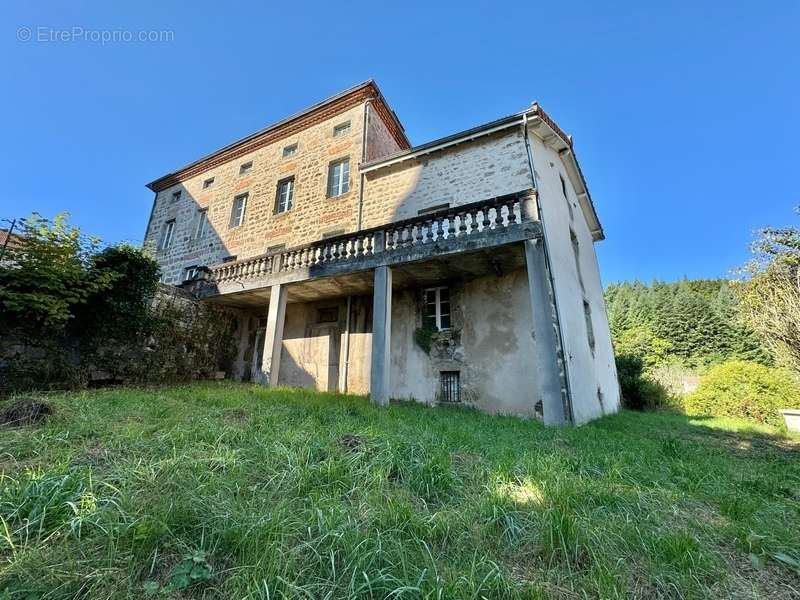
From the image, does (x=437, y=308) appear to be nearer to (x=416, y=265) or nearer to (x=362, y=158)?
(x=416, y=265)

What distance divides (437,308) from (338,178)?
6.78 m

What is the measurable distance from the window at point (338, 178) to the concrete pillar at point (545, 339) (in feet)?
25.8

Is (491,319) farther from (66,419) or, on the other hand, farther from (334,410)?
(66,419)

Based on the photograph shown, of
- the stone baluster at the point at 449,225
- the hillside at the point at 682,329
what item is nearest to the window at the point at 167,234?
the stone baluster at the point at 449,225

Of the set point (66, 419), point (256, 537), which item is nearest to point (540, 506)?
point (256, 537)

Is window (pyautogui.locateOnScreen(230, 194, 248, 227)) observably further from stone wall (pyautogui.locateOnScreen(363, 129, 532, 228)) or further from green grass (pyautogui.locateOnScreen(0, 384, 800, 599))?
green grass (pyautogui.locateOnScreen(0, 384, 800, 599))

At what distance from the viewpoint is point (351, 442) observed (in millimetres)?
3762

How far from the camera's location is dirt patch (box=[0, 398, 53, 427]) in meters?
3.92

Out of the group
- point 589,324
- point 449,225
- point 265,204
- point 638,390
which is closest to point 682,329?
point 638,390

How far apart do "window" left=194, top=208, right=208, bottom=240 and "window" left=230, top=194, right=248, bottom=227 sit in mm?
1689

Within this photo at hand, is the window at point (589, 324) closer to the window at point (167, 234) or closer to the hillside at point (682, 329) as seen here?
the hillside at point (682, 329)

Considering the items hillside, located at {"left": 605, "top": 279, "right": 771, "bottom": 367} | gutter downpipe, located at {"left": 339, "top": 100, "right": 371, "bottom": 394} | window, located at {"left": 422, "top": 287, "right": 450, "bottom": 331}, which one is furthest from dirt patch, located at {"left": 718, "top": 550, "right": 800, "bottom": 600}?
hillside, located at {"left": 605, "top": 279, "right": 771, "bottom": 367}

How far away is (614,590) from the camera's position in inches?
64.2

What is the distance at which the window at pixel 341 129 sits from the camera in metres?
13.4
